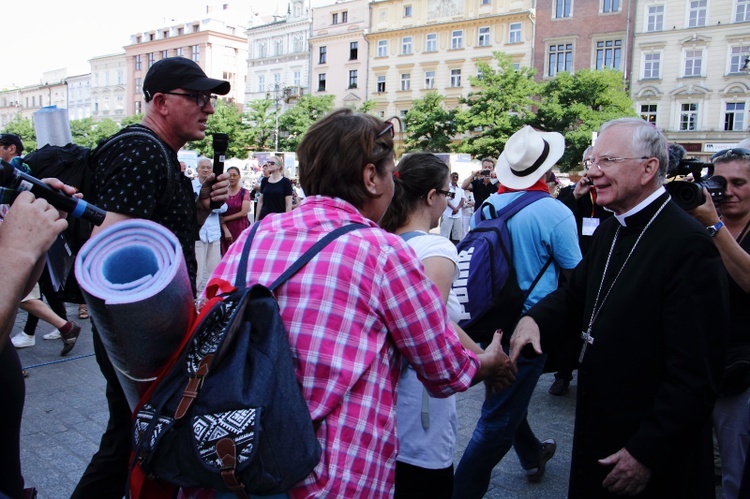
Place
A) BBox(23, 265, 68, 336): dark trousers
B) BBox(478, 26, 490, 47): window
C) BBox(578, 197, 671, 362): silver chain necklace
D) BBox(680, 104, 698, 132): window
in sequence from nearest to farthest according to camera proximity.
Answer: BBox(578, 197, 671, 362): silver chain necklace
BBox(23, 265, 68, 336): dark trousers
BBox(680, 104, 698, 132): window
BBox(478, 26, 490, 47): window

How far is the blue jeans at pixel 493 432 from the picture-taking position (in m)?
3.14

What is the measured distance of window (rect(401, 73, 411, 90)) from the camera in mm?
51906

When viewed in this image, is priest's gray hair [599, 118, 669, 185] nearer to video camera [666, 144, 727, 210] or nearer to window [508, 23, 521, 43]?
video camera [666, 144, 727, 210]

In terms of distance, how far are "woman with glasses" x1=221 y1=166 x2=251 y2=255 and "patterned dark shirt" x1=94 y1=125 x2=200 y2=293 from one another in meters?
6.40

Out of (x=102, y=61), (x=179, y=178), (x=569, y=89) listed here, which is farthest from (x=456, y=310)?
(x=102, y=61)

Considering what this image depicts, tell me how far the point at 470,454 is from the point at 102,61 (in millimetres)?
96140

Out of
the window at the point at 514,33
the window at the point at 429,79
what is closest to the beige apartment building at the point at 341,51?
the window at the point at 429,79

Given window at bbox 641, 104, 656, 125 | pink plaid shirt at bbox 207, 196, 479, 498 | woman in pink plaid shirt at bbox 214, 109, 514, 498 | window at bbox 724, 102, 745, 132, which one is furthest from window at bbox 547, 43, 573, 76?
pink plaid shirt at bbox 207, 196, 479, 498

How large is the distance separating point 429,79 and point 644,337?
2003 inches

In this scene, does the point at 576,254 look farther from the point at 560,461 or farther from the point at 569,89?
the point at 569,89

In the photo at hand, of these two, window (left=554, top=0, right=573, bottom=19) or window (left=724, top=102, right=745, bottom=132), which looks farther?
window (left=554, top=0, right=573, bottom=19)

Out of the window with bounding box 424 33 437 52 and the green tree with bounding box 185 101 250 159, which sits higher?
the window with bounding box 424 33 437 52

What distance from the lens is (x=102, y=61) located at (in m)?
85.6

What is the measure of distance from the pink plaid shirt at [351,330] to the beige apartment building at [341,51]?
2114 inches
